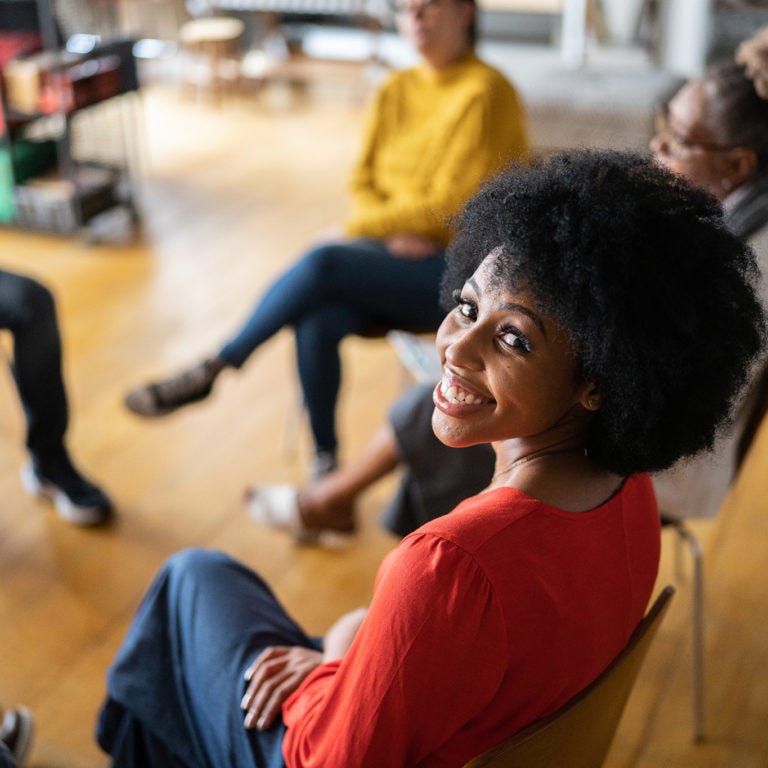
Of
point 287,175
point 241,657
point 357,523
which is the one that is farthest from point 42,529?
point 287,175

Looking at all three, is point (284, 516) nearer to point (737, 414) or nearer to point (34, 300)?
point (34, 300)

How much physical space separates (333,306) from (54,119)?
89.4 inches

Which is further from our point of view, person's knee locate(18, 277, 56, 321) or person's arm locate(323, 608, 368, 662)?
person's knee locate(18, 277, 56, 321)

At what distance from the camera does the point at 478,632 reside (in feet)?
2.89

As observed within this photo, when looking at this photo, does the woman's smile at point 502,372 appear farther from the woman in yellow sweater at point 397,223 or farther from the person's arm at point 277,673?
the woman in yellow sweater at point 397,223

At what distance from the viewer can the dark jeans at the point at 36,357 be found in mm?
2107

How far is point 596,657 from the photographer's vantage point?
0.97 meters

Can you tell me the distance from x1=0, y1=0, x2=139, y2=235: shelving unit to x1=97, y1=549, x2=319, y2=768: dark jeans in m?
2.69

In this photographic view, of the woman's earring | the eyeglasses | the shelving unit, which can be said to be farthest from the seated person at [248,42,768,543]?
the shelving unit

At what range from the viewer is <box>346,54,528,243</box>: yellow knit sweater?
2232 millimetres

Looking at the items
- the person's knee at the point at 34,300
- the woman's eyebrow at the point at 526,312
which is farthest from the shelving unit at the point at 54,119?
the woman's eyebrow at the point at 526,312

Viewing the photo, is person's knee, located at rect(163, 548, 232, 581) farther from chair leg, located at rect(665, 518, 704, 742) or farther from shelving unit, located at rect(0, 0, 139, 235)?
shelving unit, located at rect(0, 0, 139, 235)

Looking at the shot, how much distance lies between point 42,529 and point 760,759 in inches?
59.8

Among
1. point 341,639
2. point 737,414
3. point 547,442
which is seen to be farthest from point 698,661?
point 547,442
